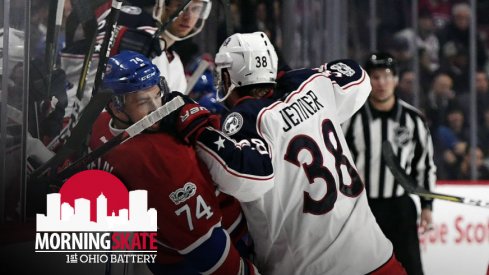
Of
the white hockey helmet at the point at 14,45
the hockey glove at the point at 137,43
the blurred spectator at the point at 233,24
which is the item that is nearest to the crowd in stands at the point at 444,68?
the blurred spectator at the point at 233,24

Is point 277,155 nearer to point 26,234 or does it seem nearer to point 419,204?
point 26,234

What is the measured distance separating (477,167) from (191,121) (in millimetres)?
1778

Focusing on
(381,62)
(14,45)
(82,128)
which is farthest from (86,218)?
(381,62)

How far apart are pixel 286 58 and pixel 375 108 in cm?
51

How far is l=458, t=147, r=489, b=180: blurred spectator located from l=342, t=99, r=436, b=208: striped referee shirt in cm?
22

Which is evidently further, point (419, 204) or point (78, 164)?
point (419, 204)

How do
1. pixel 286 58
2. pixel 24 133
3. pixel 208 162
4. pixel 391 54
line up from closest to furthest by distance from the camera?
pixel 208 162, pixel 24 133, pixel 286 58, pixel 391 54

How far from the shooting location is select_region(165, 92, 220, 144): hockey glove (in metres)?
2.50

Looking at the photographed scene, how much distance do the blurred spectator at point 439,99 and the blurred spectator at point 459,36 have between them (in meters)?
0.09

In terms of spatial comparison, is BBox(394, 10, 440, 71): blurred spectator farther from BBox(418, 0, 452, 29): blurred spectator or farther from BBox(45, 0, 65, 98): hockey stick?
BBox(45, 0, 65, 98): hockey stick

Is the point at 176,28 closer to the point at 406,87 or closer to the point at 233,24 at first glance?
the point at 233,24

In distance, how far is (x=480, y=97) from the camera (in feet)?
13.1

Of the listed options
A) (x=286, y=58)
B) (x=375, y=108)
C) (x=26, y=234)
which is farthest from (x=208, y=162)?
(x=375, y=108)

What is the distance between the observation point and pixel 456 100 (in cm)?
401
